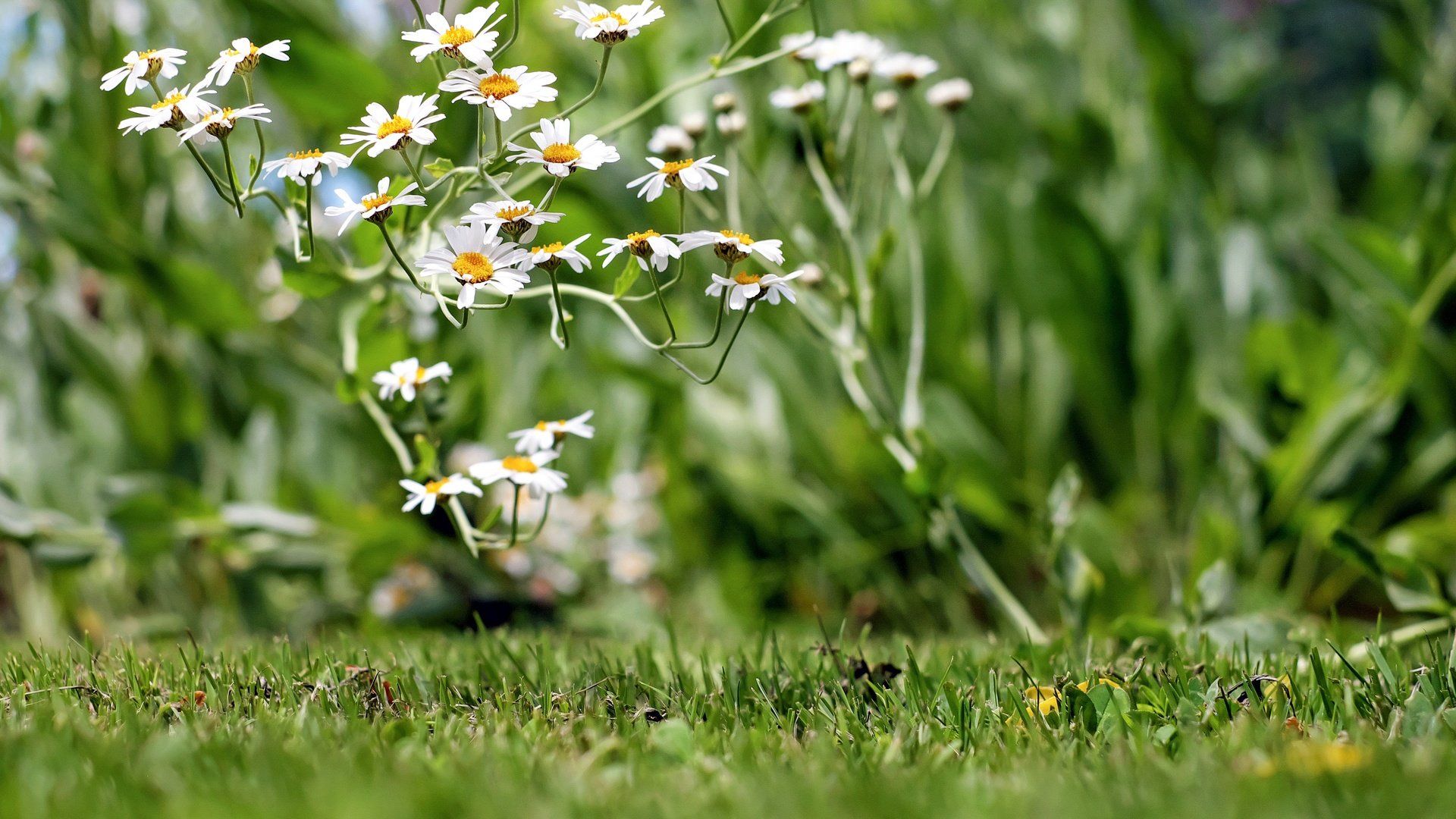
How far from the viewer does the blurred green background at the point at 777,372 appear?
2.36 m

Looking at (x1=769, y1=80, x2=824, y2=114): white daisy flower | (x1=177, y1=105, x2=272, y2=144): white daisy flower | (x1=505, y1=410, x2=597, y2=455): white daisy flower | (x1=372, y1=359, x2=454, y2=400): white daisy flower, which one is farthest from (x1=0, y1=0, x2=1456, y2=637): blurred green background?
(x1=177, y1=105, x2=272, y2=144): white daisy flower

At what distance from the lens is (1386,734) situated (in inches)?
44.7

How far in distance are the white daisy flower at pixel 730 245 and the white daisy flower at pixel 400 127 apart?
29 cm

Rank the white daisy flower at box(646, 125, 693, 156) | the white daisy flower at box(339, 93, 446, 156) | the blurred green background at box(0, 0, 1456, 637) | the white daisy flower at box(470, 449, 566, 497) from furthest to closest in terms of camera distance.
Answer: the blurred green background at box(0, 0, 1456, 637), the white daisy flower at box(646, 125, 693, 156), the white daisy flower at box(470, 449, 566, 497), the white daisy flower at box(339, 93, 446, 156)

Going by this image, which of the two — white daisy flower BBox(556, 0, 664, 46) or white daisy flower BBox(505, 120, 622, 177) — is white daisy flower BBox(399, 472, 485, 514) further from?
white daisy flower BBox(556, 0, 664, 46)

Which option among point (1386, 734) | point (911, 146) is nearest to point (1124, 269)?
point (911, 146)

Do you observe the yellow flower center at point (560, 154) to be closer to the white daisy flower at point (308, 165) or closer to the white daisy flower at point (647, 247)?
the white daisy flower at point (647, 247)

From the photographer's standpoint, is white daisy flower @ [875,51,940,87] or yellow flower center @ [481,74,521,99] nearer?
yellow flower center @ [481,74,521,99]

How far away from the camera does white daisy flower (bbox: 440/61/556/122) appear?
48.6 inches

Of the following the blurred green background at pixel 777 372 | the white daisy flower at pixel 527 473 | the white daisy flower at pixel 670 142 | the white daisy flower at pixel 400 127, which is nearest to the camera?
the white daisy flower at pixel 400 127

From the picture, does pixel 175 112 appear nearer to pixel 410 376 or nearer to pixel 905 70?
pixel 410 376

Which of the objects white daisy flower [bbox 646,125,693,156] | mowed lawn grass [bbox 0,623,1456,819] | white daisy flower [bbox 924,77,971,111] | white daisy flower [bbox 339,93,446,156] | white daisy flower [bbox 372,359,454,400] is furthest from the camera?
white daisy flower [bbox 924,77,971,111]

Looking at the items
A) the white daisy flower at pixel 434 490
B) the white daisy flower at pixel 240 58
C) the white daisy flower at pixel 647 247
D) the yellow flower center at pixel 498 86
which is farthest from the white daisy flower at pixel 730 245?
the white daisy flower at pixel 240 58

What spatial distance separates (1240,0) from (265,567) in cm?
509
